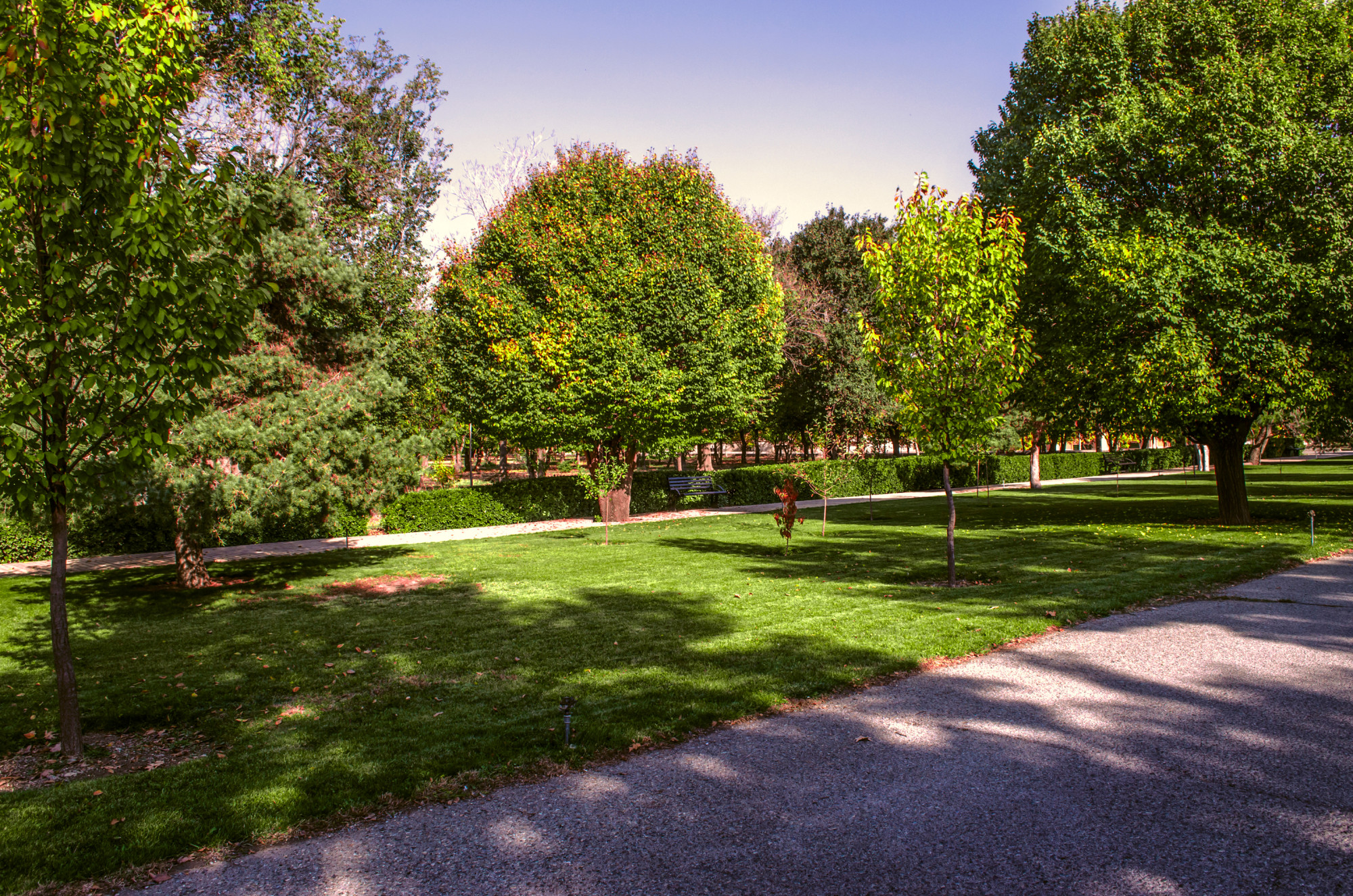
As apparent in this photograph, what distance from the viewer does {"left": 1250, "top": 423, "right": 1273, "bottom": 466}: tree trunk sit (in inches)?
1934

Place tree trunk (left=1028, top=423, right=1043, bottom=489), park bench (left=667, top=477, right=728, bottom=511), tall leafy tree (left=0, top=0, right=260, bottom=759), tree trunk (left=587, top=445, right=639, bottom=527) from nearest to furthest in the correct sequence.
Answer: tall leafy tree (left=0, top=0, right=260, bottom=759) → tree trunk (left=587, top=445, right=639, bottom=527) → park bench (left=667, top=477, right=728, bottom=511) → tree trunk (left=1028, top=423, right=1043, bottom=489)

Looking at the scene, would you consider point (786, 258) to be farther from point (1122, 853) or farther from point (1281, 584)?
point (1122, 853)

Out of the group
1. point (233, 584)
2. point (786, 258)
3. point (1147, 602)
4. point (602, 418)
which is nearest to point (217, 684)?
point (233, 584)

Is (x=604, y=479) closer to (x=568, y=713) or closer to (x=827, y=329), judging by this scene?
(x=568, y=713)

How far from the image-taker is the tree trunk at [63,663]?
17.6ft

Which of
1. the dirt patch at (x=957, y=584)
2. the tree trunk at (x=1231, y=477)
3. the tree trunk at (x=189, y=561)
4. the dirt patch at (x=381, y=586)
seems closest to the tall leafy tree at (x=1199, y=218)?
the tree trunk at (x=1231, y=477)

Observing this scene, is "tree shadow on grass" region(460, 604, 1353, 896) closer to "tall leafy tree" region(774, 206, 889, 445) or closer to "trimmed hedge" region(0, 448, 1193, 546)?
"trimmed hedge" region(0, 448, 1193, 546)

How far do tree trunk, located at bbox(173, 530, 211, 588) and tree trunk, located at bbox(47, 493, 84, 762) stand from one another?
8.11 meters

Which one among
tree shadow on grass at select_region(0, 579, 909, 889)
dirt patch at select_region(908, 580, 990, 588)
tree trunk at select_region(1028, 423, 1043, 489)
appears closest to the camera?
tree shadow on grass at select_region(0, 579, 909, 889)

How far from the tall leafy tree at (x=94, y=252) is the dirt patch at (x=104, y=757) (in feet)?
0.59

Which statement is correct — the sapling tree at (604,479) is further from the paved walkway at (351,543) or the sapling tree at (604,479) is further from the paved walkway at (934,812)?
the paved walkway at (934,812)

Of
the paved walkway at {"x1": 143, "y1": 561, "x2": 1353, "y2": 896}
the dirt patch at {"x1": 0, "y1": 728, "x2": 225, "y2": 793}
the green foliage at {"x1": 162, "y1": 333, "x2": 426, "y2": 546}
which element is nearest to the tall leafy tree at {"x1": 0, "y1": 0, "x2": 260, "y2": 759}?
the dirt patch at {"x1": 0, "y1": 728, "x2": 225, "y2": 793}

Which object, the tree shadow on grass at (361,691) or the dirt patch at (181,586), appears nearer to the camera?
the tree shadow on grass at (361,691)

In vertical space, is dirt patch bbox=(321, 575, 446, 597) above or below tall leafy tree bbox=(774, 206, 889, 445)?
below
